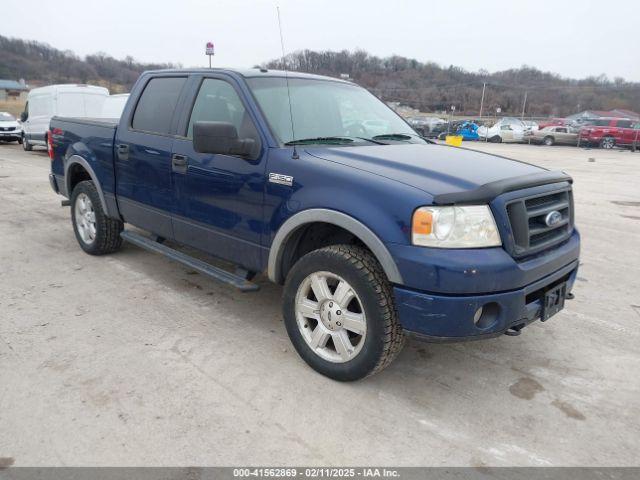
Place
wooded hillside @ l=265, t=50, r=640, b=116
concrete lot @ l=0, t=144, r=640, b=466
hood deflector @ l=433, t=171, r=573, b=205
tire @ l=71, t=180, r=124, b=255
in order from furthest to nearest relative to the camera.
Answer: wooded hillside @ l=265, t=50, r=640, b=116 → tire @ l=71, t=180, r=124, b=255 → hood deflector @ l=433, t=171, r=573, b=205 → concrete lot @ l=0, t=144, r=640, b=466

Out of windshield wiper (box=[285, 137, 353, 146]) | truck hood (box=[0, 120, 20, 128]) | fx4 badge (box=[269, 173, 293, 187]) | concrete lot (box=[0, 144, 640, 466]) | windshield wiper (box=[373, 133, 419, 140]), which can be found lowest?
concrete lot (box=[0, 144, 640, 466])

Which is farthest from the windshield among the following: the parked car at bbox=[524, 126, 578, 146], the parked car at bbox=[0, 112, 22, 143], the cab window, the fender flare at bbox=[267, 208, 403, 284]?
the parked car at bbox=[524, 126, 578, 146]

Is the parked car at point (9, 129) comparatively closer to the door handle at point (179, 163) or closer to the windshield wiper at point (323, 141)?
Result: the door handle at point (179, 163)

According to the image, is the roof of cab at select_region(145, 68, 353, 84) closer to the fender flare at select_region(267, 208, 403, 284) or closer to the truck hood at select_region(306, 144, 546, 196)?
the truck hood at select_region(306, 144, 546, 196)

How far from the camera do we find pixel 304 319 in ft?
10.6

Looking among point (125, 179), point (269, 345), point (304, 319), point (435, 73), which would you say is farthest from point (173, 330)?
point (435, 73)

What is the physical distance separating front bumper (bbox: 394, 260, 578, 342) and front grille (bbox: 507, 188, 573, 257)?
10.1 inches

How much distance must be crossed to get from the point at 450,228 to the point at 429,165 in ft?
1.95

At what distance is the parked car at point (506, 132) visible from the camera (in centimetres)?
3161

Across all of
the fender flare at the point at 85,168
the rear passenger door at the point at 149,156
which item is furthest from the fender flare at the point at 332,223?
the fender flare at the point at 85,168

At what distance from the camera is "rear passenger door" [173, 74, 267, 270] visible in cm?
342

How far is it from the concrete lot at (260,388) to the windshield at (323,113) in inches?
58.2

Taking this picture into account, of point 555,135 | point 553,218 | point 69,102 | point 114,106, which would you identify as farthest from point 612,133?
point 553,218

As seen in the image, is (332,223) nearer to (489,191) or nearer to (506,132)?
(489,191)
